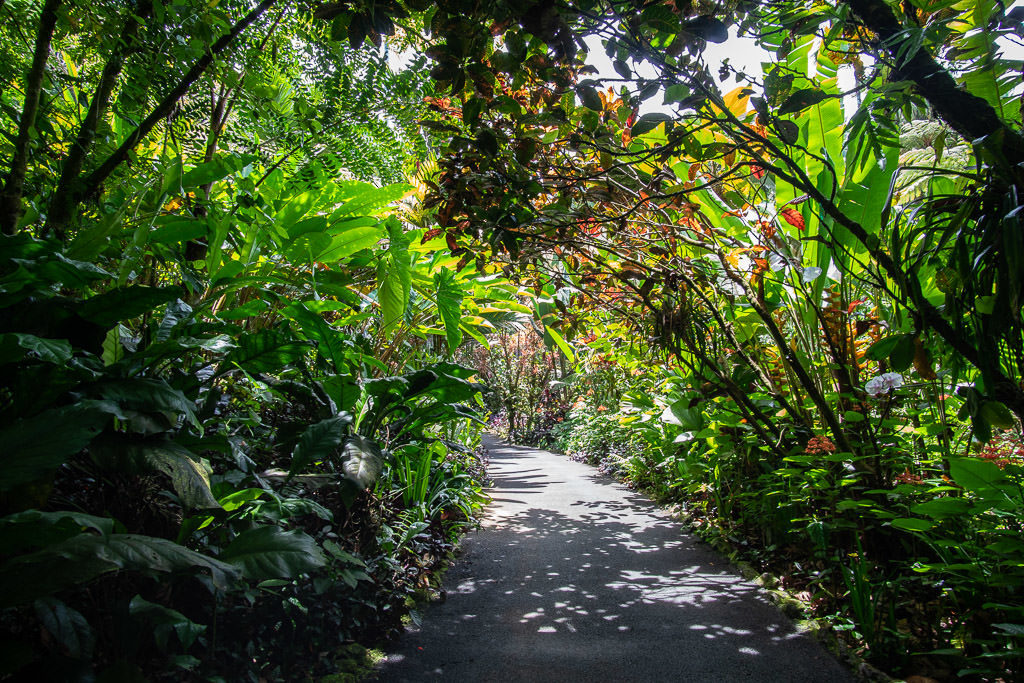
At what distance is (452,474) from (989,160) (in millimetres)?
4450

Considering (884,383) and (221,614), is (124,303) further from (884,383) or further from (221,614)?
(884,383)

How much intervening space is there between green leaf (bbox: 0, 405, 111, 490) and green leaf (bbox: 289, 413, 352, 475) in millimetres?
791

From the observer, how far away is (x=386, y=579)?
2.71 m

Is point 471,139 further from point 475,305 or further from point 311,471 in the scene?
point 475,305

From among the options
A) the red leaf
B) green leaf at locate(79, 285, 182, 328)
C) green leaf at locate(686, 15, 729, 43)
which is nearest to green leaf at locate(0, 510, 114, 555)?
green leaf at locate(79, 285, 182, 328)

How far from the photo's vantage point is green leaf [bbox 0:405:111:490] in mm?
1185

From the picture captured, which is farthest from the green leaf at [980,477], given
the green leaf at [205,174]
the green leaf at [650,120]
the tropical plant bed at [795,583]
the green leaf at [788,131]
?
the green leaf at [205,174]

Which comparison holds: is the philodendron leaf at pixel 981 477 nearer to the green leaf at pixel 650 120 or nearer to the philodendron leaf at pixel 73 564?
the green leaf at pixel 650 120

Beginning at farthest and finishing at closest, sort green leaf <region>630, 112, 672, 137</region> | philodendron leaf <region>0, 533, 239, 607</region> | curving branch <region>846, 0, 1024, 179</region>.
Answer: green leaf <region>630, 112, 672, 137</region> < curving branch <region>846, 0, 1024, 179</region> < philodendron leaf <region>0, 533, 239, 607</region>

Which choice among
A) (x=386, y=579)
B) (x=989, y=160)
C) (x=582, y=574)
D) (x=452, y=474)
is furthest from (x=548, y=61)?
(x=452, y=474)

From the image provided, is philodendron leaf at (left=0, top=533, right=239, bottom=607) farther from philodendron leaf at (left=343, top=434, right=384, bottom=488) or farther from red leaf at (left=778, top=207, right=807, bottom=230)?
red leaf at (left=778, top=207, right=807, bottom=230)

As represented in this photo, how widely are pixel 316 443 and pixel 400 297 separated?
32.3 inches

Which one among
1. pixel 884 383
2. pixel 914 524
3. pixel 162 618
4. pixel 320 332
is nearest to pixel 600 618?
pixel 914 524

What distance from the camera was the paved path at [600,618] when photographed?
2340 millimetres
